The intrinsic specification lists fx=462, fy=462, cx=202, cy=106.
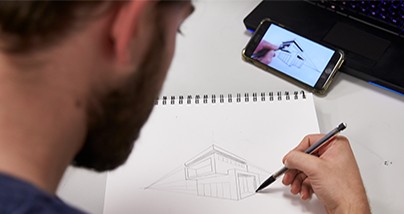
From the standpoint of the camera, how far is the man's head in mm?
314

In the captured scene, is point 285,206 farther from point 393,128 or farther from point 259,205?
point 393,128

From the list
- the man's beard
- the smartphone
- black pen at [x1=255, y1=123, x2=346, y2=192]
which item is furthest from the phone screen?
the man's beard

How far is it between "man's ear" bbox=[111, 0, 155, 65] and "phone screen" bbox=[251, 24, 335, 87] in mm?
376

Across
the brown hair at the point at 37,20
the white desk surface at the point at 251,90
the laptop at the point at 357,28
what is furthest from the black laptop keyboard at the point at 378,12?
the brown hair at the point at 37,20

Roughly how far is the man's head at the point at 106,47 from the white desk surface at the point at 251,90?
200mm

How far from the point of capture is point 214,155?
1.96ft

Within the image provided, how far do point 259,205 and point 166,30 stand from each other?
26 centimetres

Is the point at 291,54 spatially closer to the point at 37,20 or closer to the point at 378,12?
the point at 378,12

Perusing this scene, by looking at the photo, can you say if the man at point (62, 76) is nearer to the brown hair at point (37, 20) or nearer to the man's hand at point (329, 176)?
the brown hair at point (37, 20)

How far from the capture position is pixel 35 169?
0.35 metres

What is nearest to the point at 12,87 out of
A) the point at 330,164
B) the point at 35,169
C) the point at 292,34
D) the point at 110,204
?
the point at 35,169

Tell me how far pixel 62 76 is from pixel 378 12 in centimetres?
53

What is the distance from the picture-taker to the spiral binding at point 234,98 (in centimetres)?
65

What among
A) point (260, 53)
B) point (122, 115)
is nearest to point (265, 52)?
point (260, 53)
